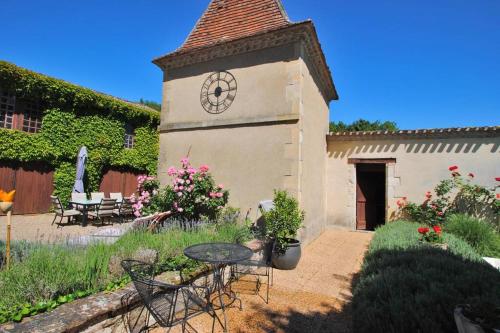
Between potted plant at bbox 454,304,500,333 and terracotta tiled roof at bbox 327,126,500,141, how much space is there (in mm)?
7100

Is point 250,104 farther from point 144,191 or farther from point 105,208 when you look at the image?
point 105,208

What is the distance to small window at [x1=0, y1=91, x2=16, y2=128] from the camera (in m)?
10.7

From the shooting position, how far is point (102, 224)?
9031 mm

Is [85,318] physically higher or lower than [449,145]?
Result: lower

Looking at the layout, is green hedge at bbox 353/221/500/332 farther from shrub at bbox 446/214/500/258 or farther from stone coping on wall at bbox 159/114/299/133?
stone coping on wall at bbox 159/114/299/133

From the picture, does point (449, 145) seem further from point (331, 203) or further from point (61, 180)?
point (61, 180)

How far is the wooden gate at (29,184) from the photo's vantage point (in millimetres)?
10586

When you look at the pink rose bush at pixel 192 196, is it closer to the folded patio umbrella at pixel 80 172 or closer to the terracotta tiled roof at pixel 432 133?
the terracotta tiled roof at pixel 432 133

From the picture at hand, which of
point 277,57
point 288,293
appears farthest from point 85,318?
point 277,57

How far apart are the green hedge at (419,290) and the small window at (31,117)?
13255 mm

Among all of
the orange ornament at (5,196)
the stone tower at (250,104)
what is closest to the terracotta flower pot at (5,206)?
the orange ornament at (5,196)

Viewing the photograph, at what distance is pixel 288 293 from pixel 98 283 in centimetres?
253

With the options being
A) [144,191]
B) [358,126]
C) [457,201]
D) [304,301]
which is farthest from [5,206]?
[358,126]

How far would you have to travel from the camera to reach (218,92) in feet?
24.1
